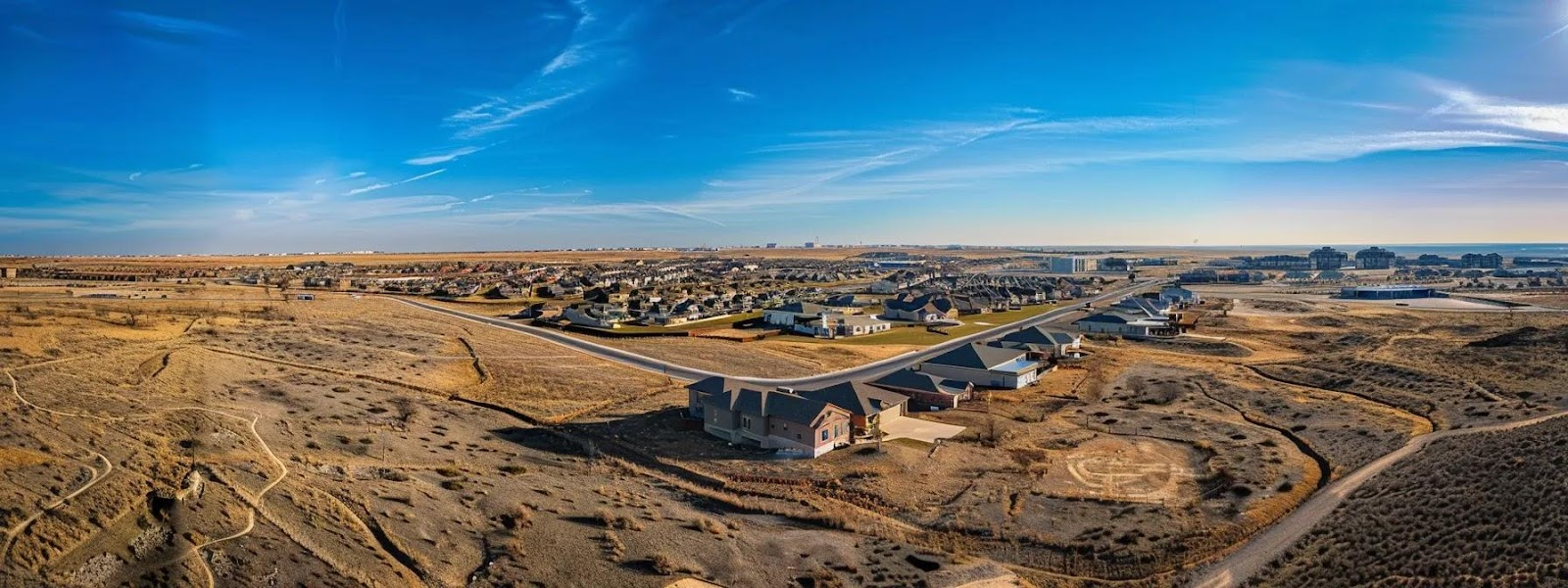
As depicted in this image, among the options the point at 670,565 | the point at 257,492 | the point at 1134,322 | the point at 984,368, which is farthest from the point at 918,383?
the point at 1134,322

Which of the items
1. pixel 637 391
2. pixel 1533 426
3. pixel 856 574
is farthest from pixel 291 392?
pixel 1533 426

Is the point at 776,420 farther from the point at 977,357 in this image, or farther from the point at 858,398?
the point at 977,357

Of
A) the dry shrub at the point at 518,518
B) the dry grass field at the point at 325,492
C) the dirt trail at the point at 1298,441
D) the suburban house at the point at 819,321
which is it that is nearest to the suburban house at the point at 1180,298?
the suburban house at the point at 819,321

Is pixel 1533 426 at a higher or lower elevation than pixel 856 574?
higher

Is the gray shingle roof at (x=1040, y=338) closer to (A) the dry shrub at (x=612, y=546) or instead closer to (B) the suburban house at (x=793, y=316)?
(B) the suburban house at (x=793, y=316)

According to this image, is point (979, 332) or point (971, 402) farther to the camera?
point (979, 332)

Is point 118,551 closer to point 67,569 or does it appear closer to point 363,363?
point 67,569
